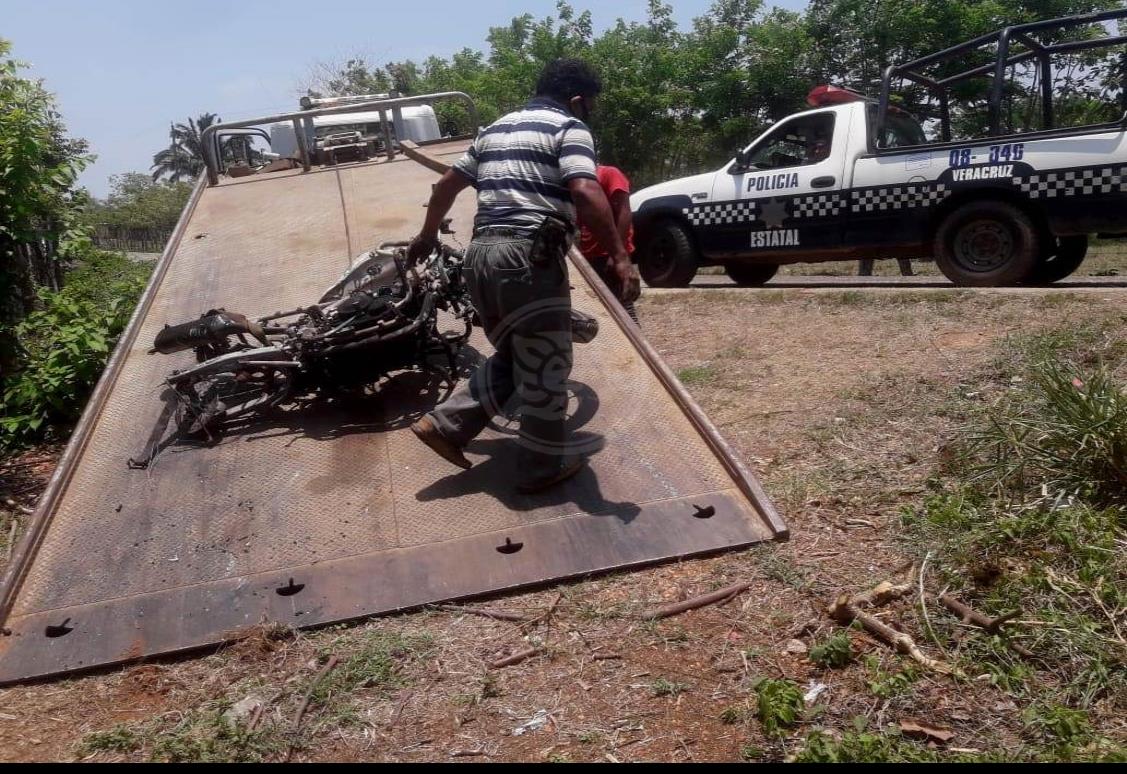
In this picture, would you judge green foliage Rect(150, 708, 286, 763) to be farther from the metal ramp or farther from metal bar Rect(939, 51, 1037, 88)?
metal bar Rect(939, 51, 1037, 88)

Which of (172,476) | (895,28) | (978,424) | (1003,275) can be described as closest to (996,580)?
(978,424)

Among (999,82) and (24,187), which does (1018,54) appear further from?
(24,187)

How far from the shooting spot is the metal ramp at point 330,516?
3135 mm

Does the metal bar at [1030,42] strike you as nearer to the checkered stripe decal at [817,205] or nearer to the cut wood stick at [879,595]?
the checkered stripe decal at [817,205]

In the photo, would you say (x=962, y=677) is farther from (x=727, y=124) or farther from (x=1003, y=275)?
(x=727, y=124)

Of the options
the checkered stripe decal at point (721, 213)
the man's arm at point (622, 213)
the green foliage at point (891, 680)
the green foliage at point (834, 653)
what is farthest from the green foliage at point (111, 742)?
the checkered stripe decal at point (721, 213)

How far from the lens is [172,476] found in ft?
12.7

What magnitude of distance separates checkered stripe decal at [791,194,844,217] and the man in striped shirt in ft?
14.9

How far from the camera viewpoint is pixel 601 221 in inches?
136

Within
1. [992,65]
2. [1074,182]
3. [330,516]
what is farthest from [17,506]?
[992,65]

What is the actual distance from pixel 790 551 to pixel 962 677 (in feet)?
2.88

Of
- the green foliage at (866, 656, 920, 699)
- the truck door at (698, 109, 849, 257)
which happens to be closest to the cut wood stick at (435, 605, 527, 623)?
the green foliage at (866, 656, 920, 699)

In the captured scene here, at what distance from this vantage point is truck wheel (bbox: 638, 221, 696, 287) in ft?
Answer: 28.3

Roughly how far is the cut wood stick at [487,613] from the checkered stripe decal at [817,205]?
5654 mm
